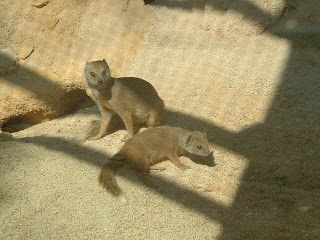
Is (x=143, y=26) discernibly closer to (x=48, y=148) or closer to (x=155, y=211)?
(x=48, y=148)

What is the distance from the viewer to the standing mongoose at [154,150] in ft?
10.7

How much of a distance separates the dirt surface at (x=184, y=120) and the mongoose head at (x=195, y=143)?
134mm

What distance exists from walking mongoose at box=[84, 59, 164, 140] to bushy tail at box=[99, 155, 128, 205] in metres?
0.76

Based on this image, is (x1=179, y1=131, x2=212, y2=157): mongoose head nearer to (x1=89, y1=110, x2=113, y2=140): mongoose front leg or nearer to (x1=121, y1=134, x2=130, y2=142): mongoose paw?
(x1=121, y1=134, x2=130, y2=142): mongoose paw

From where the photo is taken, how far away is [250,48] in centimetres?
478

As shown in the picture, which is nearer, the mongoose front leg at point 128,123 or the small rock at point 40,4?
the mongoose front leg at point 128,123

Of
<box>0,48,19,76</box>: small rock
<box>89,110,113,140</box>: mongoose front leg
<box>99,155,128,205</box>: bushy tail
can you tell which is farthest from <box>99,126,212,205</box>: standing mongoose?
<box>0,48,19,76</box>: small rock

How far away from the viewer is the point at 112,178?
3.06 m

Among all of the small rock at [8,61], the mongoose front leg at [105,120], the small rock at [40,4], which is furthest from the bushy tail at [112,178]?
the small rock at [40,4]

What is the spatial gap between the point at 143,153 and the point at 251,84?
165cm

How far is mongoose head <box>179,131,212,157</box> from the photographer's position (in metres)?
3.49

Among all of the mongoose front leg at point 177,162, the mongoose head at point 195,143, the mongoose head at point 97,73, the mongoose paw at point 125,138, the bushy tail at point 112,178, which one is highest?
the mongoose head at point 97,73

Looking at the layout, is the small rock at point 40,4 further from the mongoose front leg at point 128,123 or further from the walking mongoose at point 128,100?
the mongoose front leg at point 128,123

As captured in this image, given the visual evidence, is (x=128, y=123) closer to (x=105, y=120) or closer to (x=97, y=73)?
(x=105, y=120)
